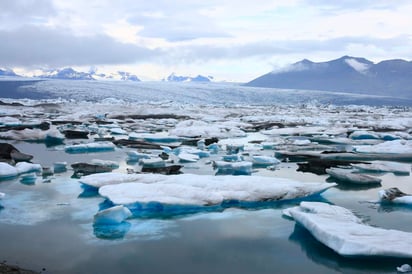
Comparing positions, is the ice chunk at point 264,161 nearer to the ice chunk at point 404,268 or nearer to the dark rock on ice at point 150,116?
the ice chunk at point 404,268

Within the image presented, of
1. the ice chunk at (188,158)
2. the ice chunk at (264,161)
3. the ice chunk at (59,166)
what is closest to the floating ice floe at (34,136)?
the ice chunk at (59,166)

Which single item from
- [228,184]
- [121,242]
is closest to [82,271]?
[121,242]

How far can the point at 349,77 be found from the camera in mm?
92688

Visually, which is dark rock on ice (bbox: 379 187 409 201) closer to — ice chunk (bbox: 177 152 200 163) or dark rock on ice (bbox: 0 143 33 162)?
ice chunk (bbox: 177 152 200 163)

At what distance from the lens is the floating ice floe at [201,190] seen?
21.7 ft

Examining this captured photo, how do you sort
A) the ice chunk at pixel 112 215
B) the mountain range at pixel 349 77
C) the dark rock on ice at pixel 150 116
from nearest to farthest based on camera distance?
the ice chunk at pixel 112 215, the dark rock on ice at pixel 150 116, the mountain range at pixel 349 77

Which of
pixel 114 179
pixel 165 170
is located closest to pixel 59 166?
pixel 165 170

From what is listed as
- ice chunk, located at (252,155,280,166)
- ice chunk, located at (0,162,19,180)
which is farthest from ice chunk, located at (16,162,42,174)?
ice chunk, located at (252,155,280,166)

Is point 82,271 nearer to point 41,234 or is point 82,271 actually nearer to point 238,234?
point 41,234

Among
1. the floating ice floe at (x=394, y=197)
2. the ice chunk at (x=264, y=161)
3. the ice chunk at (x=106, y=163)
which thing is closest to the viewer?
the floating ice floe at (x=394, y=197)

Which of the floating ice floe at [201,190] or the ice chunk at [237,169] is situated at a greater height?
the floating ice floe at [201,190]

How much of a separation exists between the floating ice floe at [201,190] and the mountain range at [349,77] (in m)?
83.2

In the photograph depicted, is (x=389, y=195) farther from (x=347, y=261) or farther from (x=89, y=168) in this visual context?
(x=89, y=168)

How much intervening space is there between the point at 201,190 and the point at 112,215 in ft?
5.44
